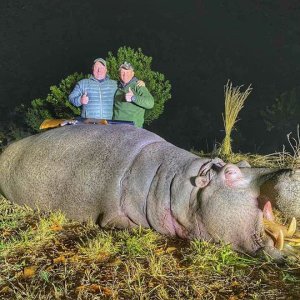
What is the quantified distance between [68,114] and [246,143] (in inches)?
251

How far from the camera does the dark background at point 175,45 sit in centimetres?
1373

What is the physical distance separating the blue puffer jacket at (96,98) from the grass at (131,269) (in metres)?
1.95

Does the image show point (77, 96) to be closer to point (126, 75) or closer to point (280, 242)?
point (126, 75)

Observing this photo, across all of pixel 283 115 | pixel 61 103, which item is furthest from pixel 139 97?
pixel 283 115

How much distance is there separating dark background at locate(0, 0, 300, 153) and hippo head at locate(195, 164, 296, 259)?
10010 mm

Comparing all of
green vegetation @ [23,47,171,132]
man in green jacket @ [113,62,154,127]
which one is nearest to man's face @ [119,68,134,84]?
man in green jacket @ [113,62,154,127]

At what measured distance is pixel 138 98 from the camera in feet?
17.2

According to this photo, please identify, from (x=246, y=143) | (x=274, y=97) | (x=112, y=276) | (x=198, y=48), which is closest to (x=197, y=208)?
(x=112, y=276)

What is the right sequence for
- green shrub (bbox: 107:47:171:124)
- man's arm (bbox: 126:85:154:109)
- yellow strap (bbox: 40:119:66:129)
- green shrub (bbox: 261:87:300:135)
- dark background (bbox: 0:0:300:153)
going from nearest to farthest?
yellow strap (bbox: 40:119:66:129)
man's arm (bbox: 126:85:154:109)
green shrub (bbox: 107:47:171:124)
green shrub (bbox: 261:87:300:135)
dark background (bbox: 0:0:300:153)

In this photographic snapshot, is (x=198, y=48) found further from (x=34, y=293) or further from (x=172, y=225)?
(x=34, y=293)

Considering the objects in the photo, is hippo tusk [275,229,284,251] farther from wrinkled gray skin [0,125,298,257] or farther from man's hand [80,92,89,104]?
man's hand [80,92,89,104]

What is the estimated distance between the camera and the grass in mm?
2818

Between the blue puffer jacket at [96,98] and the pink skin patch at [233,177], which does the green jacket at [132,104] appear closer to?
the blue puffer jacket at [96,98]

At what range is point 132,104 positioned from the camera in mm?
5418
